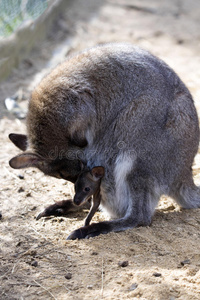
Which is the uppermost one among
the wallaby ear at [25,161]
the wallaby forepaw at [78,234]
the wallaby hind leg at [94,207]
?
the wallaby ear at [25,161]

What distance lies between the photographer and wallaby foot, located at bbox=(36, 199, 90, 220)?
4594 mm

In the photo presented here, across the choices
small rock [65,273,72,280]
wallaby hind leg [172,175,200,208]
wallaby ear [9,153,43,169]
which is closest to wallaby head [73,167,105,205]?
wallaby ear [9,153,43,169]

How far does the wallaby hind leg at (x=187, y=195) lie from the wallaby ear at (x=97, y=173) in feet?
2.52

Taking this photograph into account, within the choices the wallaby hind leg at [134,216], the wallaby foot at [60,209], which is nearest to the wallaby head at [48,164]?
the wallaby foot at [60,209]

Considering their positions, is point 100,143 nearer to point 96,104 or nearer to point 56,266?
point 96,104

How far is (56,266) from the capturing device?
3.57 m

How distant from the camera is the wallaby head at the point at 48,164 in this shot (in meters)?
4.39

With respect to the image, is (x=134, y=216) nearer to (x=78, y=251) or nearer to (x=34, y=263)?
(x=78, y=251)

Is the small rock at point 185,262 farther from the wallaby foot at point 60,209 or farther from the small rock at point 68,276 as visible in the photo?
the wallaby foot at point 60,209

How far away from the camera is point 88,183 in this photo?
446cm

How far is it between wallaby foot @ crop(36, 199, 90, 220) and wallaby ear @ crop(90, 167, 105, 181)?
19.1 inches

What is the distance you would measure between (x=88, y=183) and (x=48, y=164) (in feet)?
1.48

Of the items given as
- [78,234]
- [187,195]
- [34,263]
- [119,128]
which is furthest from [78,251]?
[187,195]

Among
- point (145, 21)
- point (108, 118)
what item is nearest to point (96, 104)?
point (108, 118)
